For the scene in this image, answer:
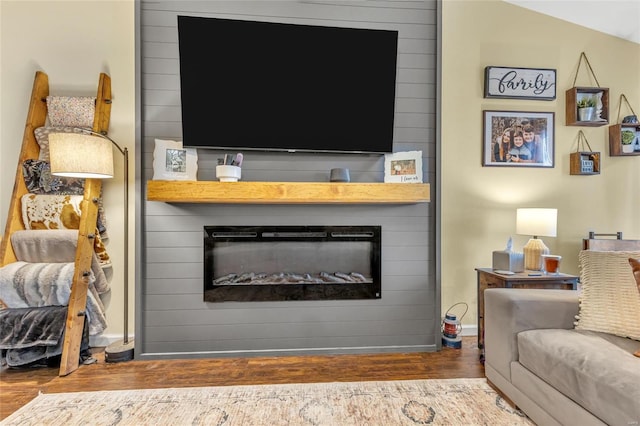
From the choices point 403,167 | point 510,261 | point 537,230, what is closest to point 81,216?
point 403,167

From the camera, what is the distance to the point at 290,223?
2.41 metres

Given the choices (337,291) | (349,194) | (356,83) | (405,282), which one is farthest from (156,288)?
A: (356,83)

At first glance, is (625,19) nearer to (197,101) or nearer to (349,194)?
(349,194)

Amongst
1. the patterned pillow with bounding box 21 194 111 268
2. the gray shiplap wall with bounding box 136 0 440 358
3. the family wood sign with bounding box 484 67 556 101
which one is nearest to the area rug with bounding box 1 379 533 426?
the gray shiplap wall with bounding box 136 0 440 358

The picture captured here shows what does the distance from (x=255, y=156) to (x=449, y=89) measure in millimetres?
1752

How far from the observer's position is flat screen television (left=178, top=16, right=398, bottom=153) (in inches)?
87.3

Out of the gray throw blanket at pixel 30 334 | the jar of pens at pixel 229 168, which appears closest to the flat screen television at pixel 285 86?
the jar of pens at pixel 229 168

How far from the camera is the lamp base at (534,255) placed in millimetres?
2354

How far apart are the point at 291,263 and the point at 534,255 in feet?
5.82

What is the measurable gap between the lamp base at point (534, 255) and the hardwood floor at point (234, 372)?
74cm

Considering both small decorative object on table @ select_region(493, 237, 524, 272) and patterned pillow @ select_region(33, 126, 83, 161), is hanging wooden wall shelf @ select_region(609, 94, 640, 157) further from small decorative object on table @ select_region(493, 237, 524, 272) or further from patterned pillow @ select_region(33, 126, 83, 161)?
patterned pillow @ select_region(33, 126, 83, 161)

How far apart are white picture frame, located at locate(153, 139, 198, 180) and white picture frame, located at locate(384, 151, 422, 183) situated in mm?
1390

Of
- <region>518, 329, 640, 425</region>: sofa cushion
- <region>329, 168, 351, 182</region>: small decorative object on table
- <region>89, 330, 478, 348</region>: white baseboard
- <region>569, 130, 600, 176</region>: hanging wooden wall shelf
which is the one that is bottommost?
<region>89, 330, 478, 348</region>: white baseboard

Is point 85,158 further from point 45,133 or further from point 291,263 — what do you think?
point 291,263
